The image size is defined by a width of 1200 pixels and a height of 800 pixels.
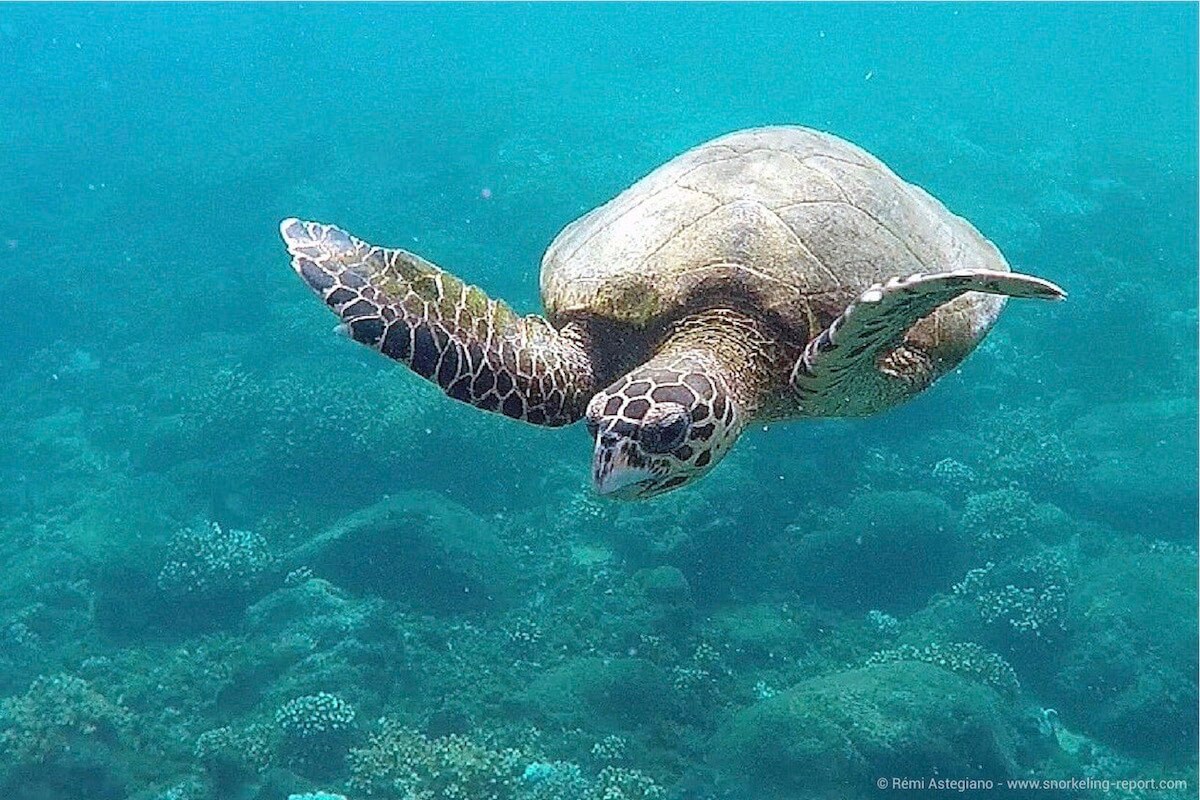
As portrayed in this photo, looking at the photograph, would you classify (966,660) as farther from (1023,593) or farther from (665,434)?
(665,434)

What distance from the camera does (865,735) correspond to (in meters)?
6.83

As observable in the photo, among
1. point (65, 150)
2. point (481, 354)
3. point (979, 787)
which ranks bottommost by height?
point (65, 150)

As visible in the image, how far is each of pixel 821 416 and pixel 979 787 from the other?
469cm

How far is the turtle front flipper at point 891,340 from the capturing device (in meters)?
2.47

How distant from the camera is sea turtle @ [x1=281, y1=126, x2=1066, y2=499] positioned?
299cm

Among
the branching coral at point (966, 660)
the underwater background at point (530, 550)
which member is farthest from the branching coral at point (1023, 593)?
the branching coral at point (966, 660)

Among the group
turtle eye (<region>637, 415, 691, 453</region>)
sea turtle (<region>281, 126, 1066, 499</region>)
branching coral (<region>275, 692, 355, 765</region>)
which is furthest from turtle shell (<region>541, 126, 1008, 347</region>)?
branching coral (<region>275, 692, 355, 765</region>)

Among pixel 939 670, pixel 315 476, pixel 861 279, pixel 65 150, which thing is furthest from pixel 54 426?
pixel 65 150

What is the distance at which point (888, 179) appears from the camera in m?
4.46

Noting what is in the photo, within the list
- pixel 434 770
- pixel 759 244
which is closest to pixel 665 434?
pixel 759 244

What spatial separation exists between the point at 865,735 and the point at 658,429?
510cm

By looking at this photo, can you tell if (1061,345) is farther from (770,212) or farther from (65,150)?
(65,150)

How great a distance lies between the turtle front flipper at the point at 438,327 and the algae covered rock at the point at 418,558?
6.14 m

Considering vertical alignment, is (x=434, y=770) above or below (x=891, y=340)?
below
